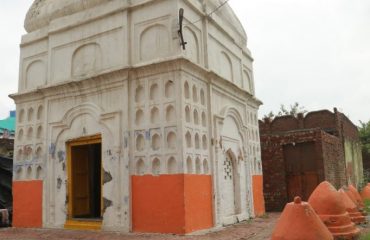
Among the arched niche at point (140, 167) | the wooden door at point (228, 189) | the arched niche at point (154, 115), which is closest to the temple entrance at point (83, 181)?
the arched niche at point (140, 167)

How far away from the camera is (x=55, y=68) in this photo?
36.9 feet

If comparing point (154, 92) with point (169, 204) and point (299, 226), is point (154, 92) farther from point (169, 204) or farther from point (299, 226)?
point (299, 226)

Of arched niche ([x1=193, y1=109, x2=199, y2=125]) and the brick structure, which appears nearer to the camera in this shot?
arched niche ([x1=193, y1=109, x2=199, y2=125])

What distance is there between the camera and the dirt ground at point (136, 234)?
28.2 feet

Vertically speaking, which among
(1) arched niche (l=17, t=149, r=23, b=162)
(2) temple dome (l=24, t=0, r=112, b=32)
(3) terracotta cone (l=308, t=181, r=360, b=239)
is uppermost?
(2) temple dome (l=24, t=0, r=112, b=32)

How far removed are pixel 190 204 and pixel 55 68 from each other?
554 cm

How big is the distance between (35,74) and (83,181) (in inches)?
137

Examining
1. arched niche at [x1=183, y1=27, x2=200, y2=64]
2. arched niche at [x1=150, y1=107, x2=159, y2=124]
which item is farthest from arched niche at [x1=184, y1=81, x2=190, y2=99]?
arched niche at [x1=150, y1=107, x2=159, y2=124]

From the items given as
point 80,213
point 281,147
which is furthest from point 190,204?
point 281,147

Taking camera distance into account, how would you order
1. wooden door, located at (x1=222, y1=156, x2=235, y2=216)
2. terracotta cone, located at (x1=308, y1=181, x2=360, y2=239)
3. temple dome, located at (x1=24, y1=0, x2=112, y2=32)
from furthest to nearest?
temple dome, located at (x1=24, y1=0, x2=112, y2=32), wooden door, located at (x1=222, y1=156, x2=235, y2=216), terracotta cone, located at (x1=308, y1=181, x2=360, y2=239)

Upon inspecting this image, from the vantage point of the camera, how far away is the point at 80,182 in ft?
36.2

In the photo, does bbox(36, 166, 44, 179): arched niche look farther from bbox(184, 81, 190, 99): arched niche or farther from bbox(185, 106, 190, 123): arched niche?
bbox(184, 81, 190, 99): arched niche

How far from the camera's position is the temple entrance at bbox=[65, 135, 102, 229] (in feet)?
34.1

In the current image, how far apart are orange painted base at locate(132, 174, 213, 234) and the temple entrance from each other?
4.74 feet
